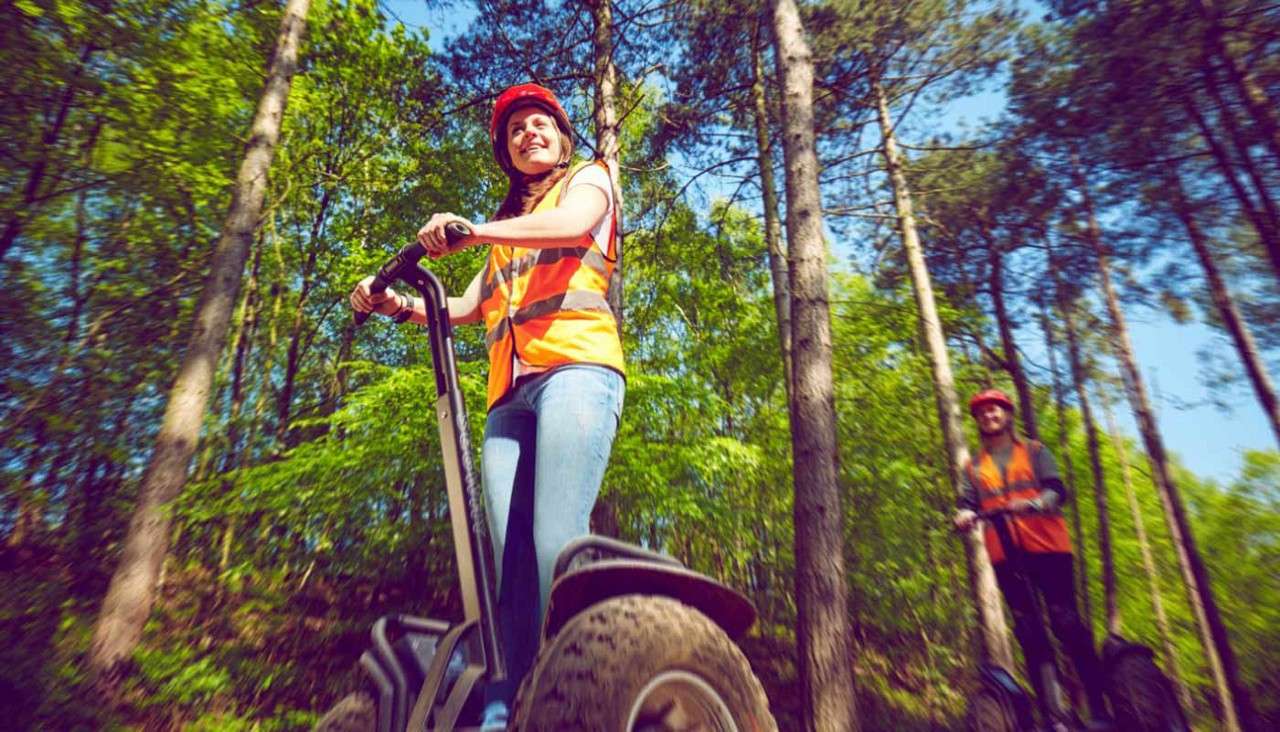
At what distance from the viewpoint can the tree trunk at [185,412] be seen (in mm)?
5066

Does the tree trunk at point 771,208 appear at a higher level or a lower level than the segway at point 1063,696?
higher

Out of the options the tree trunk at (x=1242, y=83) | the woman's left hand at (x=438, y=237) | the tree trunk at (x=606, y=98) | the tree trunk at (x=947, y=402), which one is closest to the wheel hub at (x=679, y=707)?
the woman's left hand at (x=438, y=237)

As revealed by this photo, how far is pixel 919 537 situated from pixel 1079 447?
486 inches

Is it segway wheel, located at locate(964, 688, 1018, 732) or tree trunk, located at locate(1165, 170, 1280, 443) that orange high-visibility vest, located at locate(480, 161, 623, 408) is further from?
tree trunk, located at locate(1165, 170, 1280, 443)

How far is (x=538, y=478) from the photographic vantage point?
1.29 meters

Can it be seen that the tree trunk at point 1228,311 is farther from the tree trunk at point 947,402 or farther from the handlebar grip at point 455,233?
the handlebar grip at point 455,233

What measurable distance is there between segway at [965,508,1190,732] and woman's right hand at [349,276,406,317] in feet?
12.1

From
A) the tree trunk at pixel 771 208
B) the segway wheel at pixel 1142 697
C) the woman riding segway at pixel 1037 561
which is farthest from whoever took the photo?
the tree trunk at pixel 771 208

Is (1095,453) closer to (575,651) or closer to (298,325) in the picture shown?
(575,651)

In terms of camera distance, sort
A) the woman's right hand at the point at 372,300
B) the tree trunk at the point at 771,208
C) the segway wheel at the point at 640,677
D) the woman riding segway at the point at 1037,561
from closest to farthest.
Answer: the segway wheel at the point at 640,677 < the woman's right hand at the point at 372,300 < the woman riding segway at the point at 1037,561 < the tree trunk at the point at 771,208

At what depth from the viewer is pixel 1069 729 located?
3.09 m

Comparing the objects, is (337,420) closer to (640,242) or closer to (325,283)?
(640,242)

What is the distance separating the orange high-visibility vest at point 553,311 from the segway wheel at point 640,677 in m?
0.59

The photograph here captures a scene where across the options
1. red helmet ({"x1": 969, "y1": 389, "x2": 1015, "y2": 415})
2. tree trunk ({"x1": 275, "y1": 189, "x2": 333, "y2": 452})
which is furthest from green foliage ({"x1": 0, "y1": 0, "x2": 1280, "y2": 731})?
red helmet ({"x1": 969, "y1": 389, "x2": 1015, "y2": 415})
